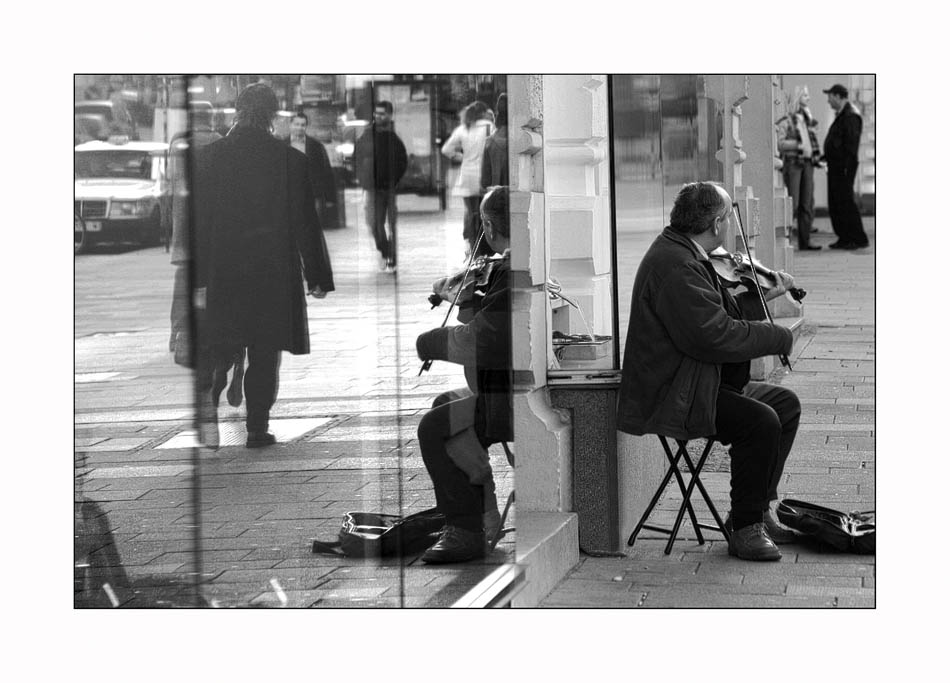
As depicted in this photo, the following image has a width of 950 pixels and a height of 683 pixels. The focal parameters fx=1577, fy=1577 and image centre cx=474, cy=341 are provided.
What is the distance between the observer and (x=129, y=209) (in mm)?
4684

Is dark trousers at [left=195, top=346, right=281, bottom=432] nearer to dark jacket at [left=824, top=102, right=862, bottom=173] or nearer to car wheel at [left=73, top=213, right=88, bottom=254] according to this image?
car wheel at [left=73, top=213, right=88, bottom=254]

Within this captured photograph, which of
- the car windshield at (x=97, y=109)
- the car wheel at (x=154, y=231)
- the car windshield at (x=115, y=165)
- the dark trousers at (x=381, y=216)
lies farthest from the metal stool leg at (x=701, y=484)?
the car windshield at (x=97, y=109)

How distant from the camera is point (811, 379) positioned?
1045 centimetres

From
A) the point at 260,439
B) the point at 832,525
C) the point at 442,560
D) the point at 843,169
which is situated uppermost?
the point at 843,169

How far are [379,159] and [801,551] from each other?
2.55 m

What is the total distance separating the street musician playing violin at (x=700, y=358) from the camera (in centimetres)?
573

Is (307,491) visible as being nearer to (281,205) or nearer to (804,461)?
(281,205)

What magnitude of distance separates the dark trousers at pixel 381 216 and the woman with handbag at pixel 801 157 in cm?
1024

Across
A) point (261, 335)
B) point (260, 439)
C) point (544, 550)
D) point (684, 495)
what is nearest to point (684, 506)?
point (684, 495)

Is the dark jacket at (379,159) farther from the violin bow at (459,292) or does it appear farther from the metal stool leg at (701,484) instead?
the metal stool leg at (701,484)

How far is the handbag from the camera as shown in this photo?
4.88 m

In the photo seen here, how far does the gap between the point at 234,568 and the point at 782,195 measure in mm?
8605

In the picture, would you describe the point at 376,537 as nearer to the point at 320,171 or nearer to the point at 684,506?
the point at 320,171
